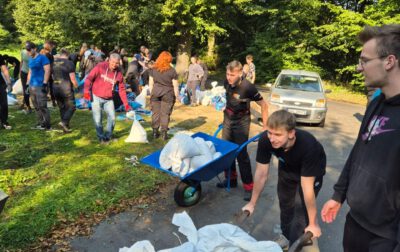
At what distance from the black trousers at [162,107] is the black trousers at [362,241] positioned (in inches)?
250

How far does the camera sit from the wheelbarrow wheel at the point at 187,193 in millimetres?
5055

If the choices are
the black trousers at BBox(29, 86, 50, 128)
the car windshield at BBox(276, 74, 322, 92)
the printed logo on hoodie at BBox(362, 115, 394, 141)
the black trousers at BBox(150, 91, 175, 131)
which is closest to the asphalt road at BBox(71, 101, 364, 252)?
the printed logo on hoodie at BBox(362, 115, 394, 141)

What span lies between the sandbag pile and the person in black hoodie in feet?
9.54

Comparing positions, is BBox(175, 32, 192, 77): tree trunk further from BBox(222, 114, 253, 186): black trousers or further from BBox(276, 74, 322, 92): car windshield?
BBox(222, 114, 253, 186): black trousers

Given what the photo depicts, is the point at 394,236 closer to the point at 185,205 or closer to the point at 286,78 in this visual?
the point at 185,205

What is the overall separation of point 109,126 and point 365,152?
659 cm

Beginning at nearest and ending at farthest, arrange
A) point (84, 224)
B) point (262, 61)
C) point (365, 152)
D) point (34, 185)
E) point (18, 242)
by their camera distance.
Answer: point (365, 152) → point (18, 242) → point (84, 224) → point (34, 185) → point (262, 61)

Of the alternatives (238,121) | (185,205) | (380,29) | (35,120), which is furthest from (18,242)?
(35,120)

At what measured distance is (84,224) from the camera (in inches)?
179

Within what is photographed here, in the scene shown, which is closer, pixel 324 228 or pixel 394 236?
pixel 394 236

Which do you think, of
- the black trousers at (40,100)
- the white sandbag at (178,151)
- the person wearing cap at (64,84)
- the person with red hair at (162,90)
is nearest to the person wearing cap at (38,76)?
the black trousers at (40,100)

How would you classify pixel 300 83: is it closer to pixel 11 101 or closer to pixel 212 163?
pixel 212 163

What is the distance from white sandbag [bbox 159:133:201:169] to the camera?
4930mm

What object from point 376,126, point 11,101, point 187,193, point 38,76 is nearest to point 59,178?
point 187,193
